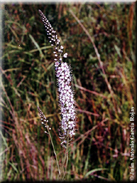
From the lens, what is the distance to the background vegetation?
94 centimetres

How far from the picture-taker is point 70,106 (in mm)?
625

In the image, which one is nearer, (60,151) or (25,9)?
(60,151)

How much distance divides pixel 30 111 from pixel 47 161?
0.25 m

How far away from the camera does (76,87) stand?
38.4 inches

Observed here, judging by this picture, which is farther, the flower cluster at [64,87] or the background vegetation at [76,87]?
the background vegetation at [76,87]

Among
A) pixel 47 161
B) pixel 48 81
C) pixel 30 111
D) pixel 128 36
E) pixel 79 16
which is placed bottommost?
pixel 47 161

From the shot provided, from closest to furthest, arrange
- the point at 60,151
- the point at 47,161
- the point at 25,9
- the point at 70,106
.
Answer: the point at 70,106, the point at 60,151, the point at 47,161, the point at 25,9

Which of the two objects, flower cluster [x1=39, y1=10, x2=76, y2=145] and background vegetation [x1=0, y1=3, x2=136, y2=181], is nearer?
flower cluster [x1=39, y1=10, x2=76, y2=145]

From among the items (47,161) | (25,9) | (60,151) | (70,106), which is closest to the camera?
(70,106)

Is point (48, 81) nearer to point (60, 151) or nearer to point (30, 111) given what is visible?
point (30, 111)

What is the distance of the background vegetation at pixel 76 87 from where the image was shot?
0.94 m

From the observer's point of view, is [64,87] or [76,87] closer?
[64,87]

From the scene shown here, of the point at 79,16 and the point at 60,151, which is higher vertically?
the point at 79,16

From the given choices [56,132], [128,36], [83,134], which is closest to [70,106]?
[56,132]
